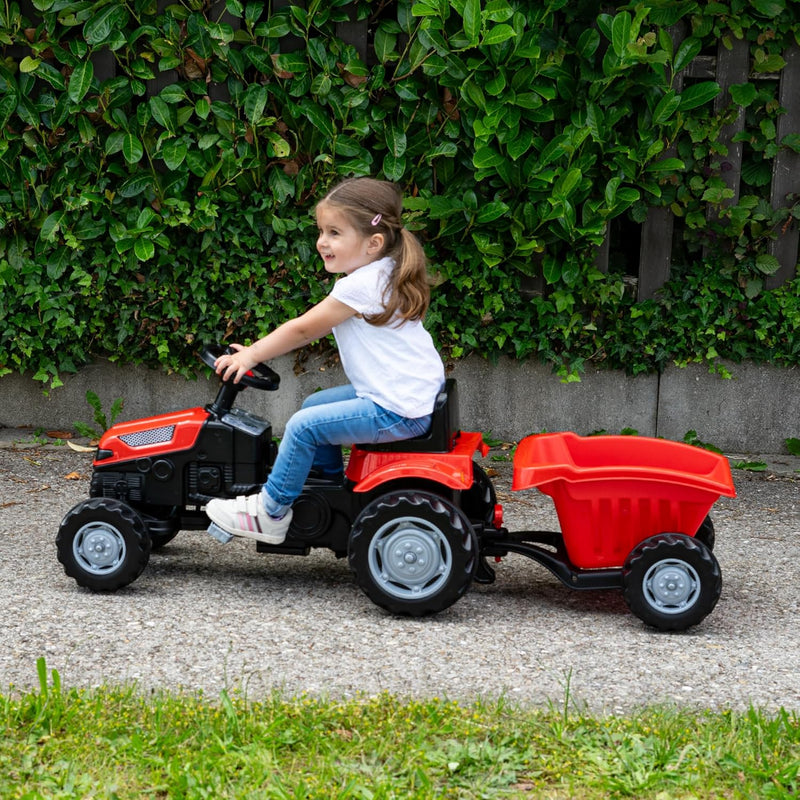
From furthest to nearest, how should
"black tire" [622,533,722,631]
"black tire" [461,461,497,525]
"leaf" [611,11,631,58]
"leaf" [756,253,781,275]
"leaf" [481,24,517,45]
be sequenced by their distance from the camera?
"leaf" [756,253,781,275] < "leaf" [611,11,631,58] < "leaf" [481,24,517,45] < "black tire" [461,461,497,525] < "black tire" [622,533,722,631]

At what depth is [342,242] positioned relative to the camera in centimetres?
390

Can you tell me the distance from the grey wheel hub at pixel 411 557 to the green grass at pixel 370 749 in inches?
28.4

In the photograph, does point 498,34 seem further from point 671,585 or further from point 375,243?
point 671,585

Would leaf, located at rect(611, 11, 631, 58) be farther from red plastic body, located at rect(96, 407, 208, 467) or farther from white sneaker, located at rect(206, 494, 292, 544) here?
white sneaker, located at rect(206, 494, 292, 544)

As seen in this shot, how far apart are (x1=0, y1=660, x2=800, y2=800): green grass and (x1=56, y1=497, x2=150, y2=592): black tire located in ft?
2.90

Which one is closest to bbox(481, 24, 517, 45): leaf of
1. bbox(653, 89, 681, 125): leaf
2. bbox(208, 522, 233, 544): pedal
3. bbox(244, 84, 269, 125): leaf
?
bbox(653, 89, 681, 125): leaf

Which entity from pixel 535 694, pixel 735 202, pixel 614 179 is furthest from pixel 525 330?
pixel 535 694

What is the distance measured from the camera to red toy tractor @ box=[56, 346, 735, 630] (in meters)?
3.74

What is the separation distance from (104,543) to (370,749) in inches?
61.3

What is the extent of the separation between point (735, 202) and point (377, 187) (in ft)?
9.05

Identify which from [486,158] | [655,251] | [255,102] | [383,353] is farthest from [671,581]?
[255,102]

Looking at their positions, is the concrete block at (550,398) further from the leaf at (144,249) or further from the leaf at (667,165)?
the leaf at (144,249)

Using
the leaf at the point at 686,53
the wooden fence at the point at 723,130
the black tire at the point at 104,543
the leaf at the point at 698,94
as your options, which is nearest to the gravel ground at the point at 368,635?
the black tire at the point at 104,543

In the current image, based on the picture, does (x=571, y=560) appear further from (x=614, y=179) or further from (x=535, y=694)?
(x=614, y=179)
